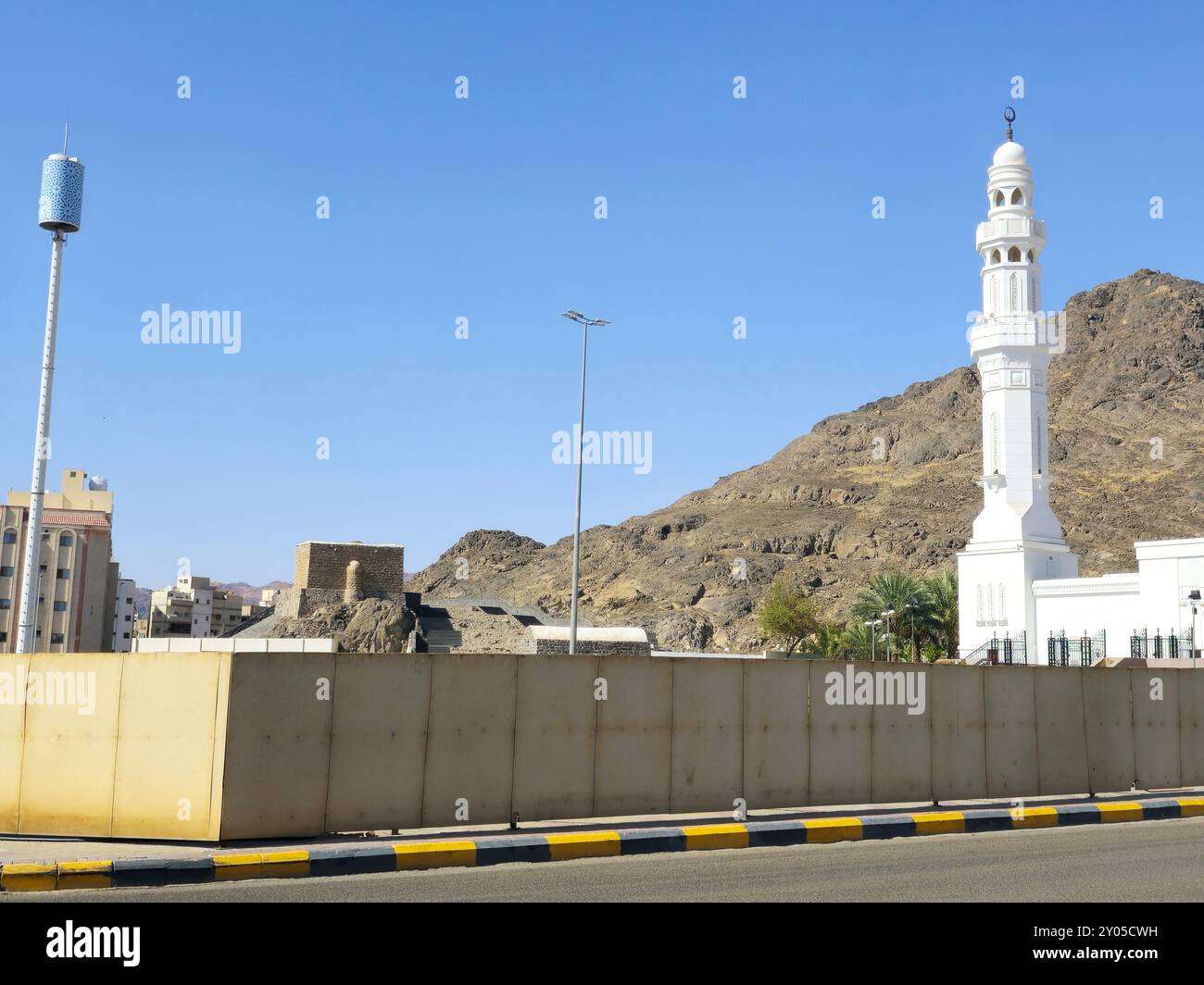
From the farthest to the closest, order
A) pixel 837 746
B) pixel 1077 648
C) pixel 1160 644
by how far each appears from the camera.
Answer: pixel 1077 648 < pixel 1160 644 < pixel 837 746

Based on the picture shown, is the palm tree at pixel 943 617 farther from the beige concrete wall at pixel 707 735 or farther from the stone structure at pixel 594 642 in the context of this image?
the beige concrete wall at pixel 707 735

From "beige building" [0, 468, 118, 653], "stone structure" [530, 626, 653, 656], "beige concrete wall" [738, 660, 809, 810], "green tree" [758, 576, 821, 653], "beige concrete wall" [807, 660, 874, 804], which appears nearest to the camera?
"beige concrete wall" [738, 660, 809, 810]

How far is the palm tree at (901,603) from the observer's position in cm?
5712

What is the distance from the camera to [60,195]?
35688 mm

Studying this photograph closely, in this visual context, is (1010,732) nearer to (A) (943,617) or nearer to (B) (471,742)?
(B) (471,742)

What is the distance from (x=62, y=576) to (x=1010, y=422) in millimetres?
63727

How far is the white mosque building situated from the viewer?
4678 cm

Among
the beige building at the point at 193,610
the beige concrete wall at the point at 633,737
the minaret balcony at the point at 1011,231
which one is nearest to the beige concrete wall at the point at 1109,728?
the beige concrete wall at the point at 633,737

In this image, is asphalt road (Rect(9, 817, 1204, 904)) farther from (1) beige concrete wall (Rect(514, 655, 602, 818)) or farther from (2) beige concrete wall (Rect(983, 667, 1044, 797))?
(2) beige concrete wall (Rect(983, 667, 1044, 797))

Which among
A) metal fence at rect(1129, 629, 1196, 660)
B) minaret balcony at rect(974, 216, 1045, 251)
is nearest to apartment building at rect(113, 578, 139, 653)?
minaret balcony at rect(974, 216, 1045, 251)

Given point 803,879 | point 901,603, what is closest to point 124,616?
point 901,603

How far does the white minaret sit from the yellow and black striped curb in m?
35.7
